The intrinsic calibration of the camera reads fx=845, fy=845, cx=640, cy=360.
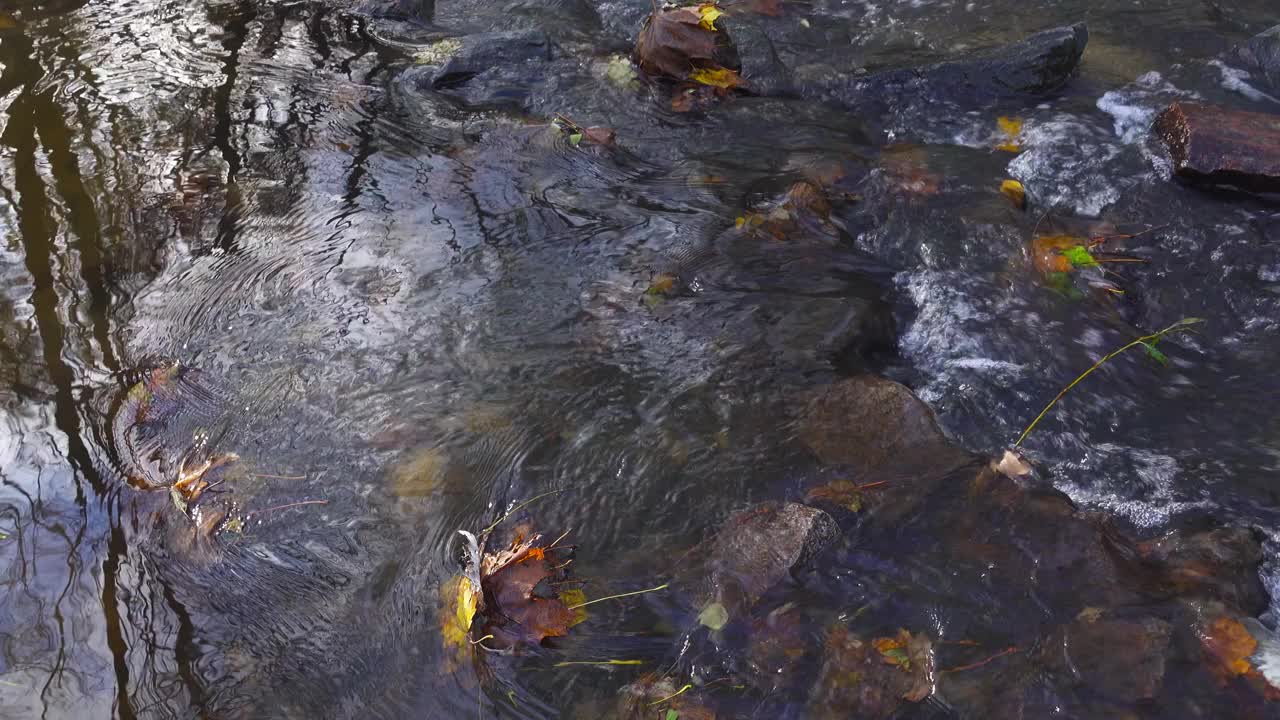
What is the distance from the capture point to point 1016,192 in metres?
4.24

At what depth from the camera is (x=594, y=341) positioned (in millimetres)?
3498

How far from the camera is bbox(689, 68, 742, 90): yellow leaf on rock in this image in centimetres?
512

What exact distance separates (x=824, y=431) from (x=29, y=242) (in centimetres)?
382

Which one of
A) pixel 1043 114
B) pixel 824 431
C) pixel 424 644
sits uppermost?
pixel 1043 114

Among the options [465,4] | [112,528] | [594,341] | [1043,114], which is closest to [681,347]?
[594,341]

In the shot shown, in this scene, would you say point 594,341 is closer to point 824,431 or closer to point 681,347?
point 681,347

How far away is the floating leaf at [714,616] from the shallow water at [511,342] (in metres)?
0.08

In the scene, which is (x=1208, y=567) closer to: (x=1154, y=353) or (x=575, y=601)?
(x=1154, y=353)

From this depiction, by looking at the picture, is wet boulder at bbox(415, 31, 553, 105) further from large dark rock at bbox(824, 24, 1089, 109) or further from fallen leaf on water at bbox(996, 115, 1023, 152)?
fallen leaf on water at bbox(996, 115, 1023, 152)

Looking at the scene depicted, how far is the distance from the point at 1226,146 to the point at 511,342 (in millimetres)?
3643

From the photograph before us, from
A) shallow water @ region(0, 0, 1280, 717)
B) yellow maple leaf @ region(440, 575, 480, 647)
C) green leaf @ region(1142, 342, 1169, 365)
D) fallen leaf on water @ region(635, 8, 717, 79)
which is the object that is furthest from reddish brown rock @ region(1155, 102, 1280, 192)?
yellow maple leaf @ region(440, 575, 480, 647)

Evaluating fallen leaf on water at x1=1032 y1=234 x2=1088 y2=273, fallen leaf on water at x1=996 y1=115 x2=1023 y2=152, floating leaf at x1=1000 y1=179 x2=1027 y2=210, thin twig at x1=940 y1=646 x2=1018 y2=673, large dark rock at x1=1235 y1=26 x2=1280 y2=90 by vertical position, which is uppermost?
large dark rock at x1=1235 y1=26 x2=1280 y2=90

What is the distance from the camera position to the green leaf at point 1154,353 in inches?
136

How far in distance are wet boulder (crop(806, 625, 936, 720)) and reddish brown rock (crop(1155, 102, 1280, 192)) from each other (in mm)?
3138
